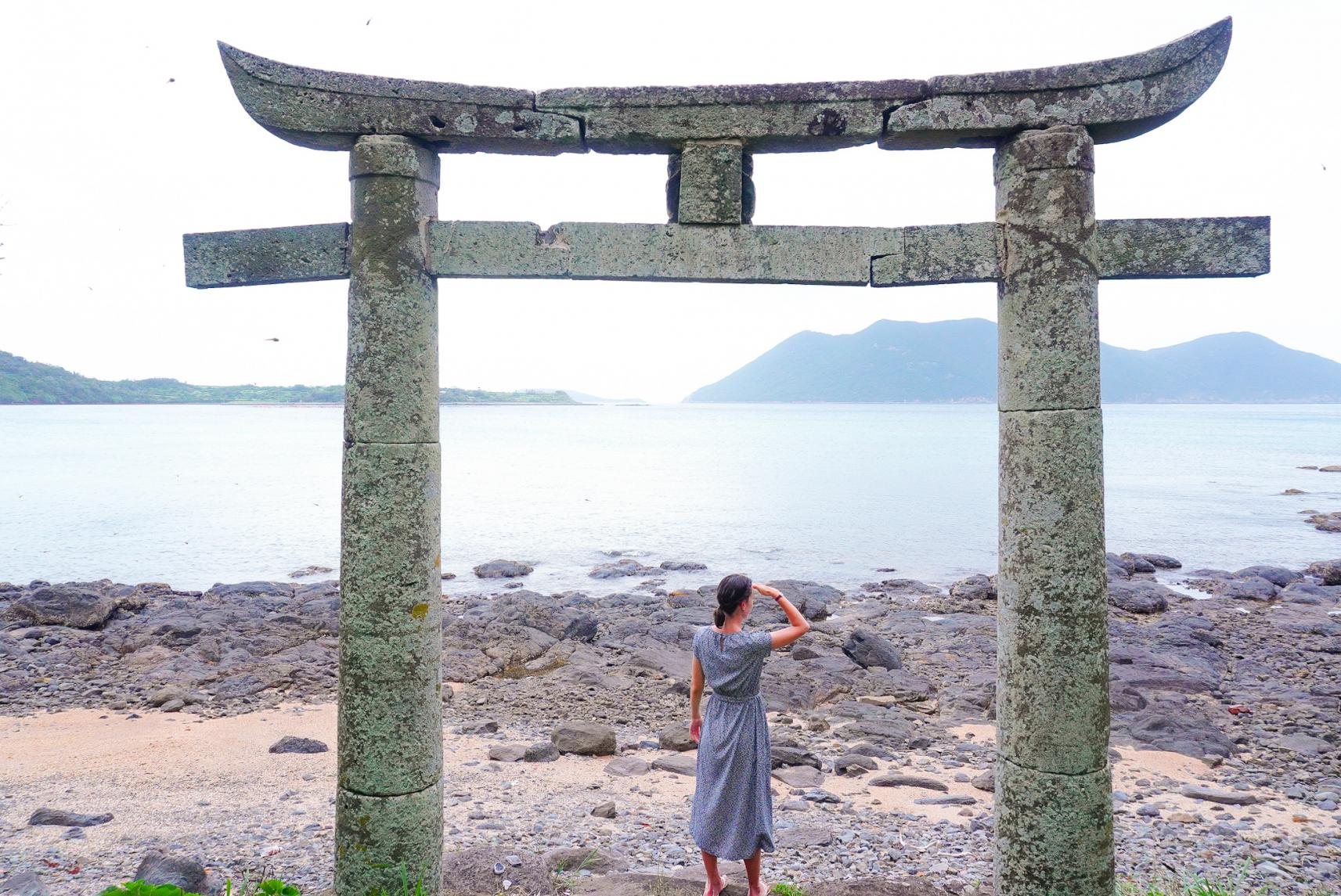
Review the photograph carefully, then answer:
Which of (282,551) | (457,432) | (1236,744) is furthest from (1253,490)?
(457,432)

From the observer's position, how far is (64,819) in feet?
25.4

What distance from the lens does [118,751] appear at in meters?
9.89

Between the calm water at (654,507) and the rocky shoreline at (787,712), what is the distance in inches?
326

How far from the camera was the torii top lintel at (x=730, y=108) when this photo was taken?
4.88 metres

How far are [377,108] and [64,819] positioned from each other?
687cm

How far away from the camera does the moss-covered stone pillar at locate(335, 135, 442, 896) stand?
5094 mm

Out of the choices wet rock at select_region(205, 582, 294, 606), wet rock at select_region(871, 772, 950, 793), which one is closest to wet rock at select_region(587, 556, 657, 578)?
wet rock at select_region(205, 582, 294, 606)

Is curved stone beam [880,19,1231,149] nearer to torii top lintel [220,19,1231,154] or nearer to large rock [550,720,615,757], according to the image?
torii top lintel [220,19,1231,154]

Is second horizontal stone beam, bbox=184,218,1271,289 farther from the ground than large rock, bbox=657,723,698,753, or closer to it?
farther from the ground

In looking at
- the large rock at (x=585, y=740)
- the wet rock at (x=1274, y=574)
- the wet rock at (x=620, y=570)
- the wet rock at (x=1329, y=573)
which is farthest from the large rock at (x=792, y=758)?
the wet rock at (x=1329, y=573)

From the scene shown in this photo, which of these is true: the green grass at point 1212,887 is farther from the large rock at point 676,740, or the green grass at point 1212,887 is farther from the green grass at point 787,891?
the large rock at point 676,740

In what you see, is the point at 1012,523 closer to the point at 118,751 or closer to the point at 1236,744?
the point at 1236,744

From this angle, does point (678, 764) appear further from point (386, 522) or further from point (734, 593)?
point (386, 522)

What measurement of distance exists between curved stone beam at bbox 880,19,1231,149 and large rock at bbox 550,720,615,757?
23.9ft
